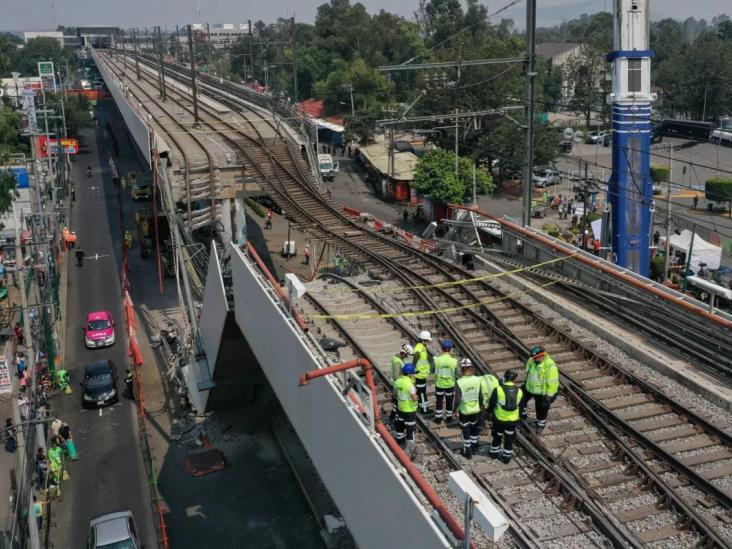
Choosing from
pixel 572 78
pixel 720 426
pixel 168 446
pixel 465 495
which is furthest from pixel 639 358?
pixel 572 78

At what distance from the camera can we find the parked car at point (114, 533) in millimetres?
16234

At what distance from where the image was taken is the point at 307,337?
12938mm

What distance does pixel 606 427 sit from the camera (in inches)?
439

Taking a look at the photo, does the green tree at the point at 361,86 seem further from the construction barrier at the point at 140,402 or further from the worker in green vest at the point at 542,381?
the worker in green vest at the point at 542,381

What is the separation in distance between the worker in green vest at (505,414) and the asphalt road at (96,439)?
10.6 m

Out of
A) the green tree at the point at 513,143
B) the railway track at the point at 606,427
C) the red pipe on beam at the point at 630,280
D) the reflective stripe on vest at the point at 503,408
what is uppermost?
the green tree at the point at 513,143

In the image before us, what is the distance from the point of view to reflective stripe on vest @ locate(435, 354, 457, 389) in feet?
37.3

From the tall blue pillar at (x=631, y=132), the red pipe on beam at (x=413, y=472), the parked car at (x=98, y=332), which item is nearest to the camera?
the red pipe on beam at (x=413, y=472)

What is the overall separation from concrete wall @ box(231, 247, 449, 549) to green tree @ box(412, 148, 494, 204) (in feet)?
92.9

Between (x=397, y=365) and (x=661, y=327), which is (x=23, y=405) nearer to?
(x=397, y=365)

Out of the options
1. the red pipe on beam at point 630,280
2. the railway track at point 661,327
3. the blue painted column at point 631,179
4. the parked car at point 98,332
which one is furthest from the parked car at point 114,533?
the blue painted column at point 631,179

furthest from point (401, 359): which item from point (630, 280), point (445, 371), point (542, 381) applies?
point (630, 280)

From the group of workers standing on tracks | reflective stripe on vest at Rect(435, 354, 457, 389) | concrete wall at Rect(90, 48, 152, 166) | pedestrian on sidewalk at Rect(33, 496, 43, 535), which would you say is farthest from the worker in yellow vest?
concrete wall at Rect(90, 48, 152, 166)

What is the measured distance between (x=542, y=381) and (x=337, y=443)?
3177 millimetres
